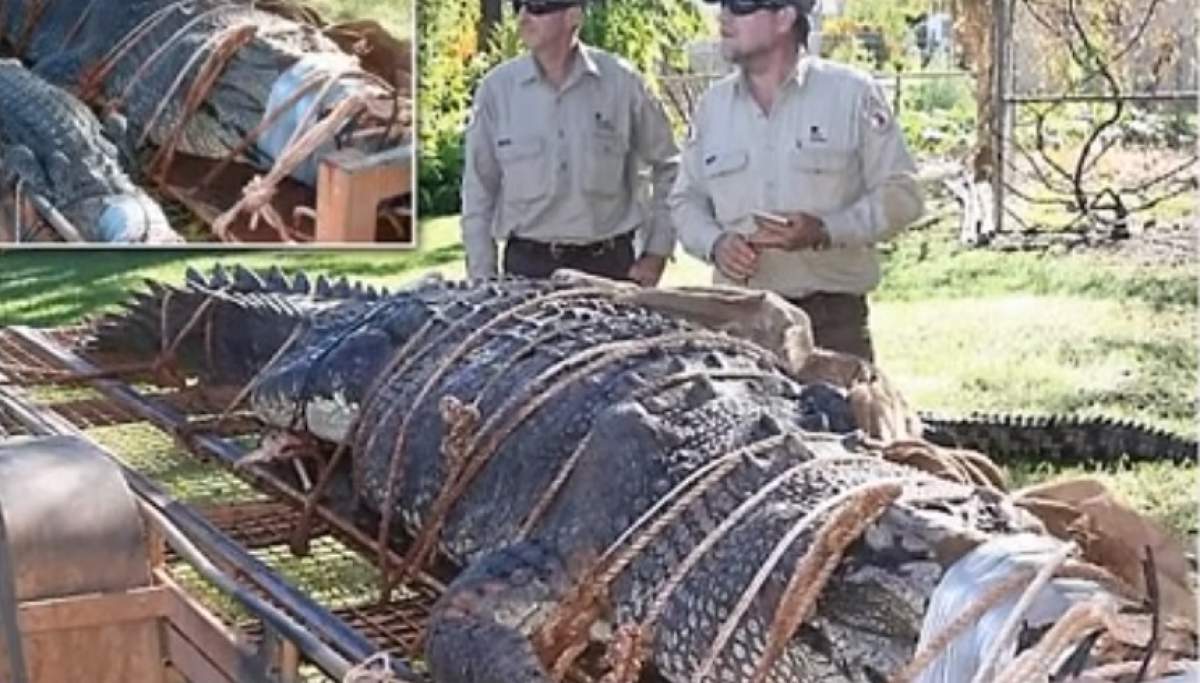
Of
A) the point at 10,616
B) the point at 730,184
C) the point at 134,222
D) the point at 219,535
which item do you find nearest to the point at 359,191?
the point at 134,222

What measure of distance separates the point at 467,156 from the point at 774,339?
1.70 metres

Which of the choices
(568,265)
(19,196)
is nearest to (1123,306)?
(568,265)

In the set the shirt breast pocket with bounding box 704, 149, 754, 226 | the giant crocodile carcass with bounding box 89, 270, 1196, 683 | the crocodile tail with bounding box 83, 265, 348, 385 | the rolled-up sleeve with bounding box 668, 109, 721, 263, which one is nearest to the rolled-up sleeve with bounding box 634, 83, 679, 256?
the rolled-up sleeve with bounding box 668, 109, 721, 263

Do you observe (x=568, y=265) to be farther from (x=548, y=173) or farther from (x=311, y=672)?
(x=311, y=672)

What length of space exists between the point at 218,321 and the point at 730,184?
1.02 m

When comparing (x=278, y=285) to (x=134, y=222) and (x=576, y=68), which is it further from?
(x=134, y=222)

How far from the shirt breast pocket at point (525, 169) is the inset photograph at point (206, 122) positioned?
19.3 inches

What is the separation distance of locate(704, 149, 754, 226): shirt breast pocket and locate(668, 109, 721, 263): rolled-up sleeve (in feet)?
0.10

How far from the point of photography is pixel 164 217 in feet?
16.9

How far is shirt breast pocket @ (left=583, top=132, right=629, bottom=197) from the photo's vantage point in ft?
14.4

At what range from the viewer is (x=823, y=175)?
3.86 metres

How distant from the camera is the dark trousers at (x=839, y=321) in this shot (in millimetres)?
3912

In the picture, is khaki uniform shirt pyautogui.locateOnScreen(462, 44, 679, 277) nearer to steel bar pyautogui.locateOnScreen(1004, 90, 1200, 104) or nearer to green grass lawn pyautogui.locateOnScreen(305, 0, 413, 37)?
green grass lawn pyautogui.locateOnScreen(305, 0, 413, 37)

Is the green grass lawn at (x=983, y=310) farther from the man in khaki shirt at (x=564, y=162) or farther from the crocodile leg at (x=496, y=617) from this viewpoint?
the crocodile leg at (x=496, y=617)
